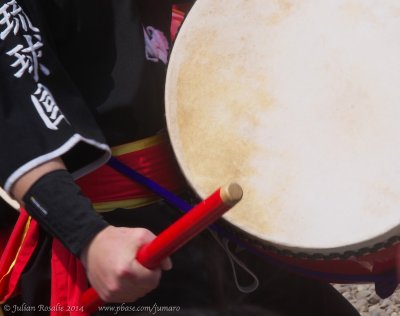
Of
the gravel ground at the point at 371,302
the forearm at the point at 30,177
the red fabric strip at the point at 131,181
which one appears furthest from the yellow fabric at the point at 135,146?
the gravel ground at the point at 371,302

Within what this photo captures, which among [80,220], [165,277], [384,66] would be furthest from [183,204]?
[384,66]

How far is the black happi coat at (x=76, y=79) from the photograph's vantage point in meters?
0.83

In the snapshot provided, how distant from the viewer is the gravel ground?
72.2 inches

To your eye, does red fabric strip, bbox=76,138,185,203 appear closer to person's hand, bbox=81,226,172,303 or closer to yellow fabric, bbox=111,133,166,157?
yellow fabric, bbox=111,133,166,157

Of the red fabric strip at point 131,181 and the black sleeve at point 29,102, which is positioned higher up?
the black sleeve at point 29,102

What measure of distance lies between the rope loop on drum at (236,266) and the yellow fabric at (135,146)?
159 mm

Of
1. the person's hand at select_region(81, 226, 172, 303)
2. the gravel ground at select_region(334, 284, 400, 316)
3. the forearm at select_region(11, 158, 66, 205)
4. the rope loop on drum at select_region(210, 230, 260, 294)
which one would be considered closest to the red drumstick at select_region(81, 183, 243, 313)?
the person's hand at select_region(81, 226, 172, 303)

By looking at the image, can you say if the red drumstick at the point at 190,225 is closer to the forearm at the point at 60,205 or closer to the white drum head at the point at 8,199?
the forearm at the point at 60,205

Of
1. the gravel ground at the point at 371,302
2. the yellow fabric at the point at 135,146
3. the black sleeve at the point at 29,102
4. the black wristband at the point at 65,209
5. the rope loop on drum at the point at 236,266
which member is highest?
the black sleeve at the point at 29,102

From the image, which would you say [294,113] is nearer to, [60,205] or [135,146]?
[135,146]

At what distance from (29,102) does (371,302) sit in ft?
4.29

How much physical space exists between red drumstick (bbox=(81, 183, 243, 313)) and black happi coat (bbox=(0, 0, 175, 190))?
0.18 metres

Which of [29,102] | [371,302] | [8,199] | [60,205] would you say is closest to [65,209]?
[60,205]

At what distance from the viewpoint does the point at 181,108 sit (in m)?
1.00
